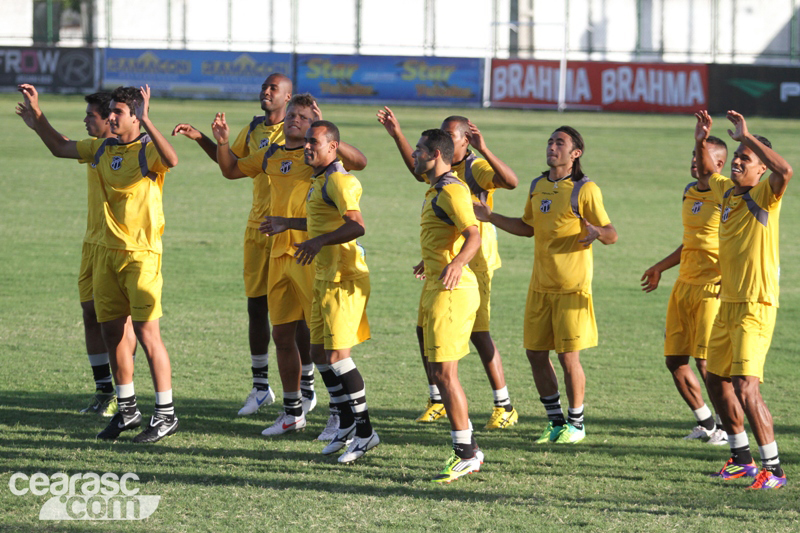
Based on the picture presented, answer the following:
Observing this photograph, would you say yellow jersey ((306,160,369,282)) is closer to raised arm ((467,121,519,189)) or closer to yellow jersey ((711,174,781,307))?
raised arm ((467,121,519,189))

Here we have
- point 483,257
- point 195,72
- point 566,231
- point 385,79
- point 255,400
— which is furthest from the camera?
point 195,72

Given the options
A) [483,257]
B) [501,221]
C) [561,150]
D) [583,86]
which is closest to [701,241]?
[561,150]

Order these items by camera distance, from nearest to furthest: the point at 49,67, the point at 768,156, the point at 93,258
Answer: the point at 768,156, the point at 93,258, the point at 49,67

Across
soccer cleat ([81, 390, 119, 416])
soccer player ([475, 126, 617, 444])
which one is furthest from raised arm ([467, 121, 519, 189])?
soccer cleat ([81, 390, 119, 416])

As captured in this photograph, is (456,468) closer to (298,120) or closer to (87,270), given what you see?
(298,120)

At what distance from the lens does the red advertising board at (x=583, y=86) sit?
36.9 m

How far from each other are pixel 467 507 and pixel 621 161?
64.4ft

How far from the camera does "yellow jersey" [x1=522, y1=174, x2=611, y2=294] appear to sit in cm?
667

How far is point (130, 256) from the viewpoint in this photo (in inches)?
266

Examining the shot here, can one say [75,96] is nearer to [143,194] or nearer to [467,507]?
[143,194]

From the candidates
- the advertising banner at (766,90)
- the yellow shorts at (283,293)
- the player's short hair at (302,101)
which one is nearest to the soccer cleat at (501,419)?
the yellow shorts at (283,293)

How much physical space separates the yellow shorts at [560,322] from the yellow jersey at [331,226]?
1333mm

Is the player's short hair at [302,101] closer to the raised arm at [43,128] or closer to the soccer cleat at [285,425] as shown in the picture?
the raised arm at [43,128]

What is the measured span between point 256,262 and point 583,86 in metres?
31.6
